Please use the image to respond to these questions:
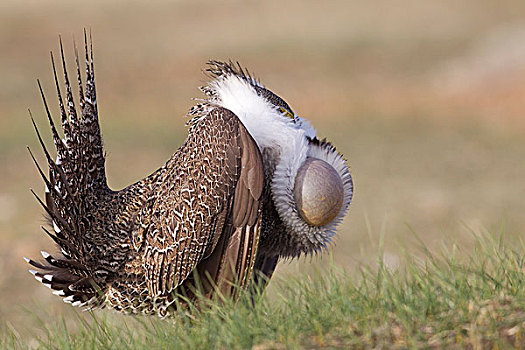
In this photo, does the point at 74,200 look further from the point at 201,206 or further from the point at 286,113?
the point at 286,113

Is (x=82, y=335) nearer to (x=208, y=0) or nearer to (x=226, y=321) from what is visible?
(x=226, y=321)

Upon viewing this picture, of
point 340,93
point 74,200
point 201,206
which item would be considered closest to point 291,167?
point 201,206

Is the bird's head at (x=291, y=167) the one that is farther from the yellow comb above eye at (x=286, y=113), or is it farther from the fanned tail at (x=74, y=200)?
the fanned tail at (x=74, y=200)

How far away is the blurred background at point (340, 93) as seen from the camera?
9959 millimetres

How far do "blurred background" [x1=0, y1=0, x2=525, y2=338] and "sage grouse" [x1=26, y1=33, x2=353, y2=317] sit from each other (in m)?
2.24

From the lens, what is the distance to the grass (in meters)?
2.84

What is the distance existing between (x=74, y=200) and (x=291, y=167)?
135cm

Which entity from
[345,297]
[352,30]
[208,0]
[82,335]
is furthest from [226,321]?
[208,0]

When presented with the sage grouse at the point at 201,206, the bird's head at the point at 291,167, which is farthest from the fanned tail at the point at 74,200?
the bird's head at the point at 291,167

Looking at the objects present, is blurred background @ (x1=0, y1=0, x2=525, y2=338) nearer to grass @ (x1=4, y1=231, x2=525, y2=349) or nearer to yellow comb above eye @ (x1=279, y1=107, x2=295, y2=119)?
yellow comb above eye @ (x1=279, y1=107, x2=295, y2=119)

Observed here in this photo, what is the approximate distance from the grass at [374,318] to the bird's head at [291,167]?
760 mm

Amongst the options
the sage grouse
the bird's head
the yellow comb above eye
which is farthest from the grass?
the yellow comb above eye

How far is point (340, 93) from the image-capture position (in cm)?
1934

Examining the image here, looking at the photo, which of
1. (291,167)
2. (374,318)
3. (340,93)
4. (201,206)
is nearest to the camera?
(374,318)
